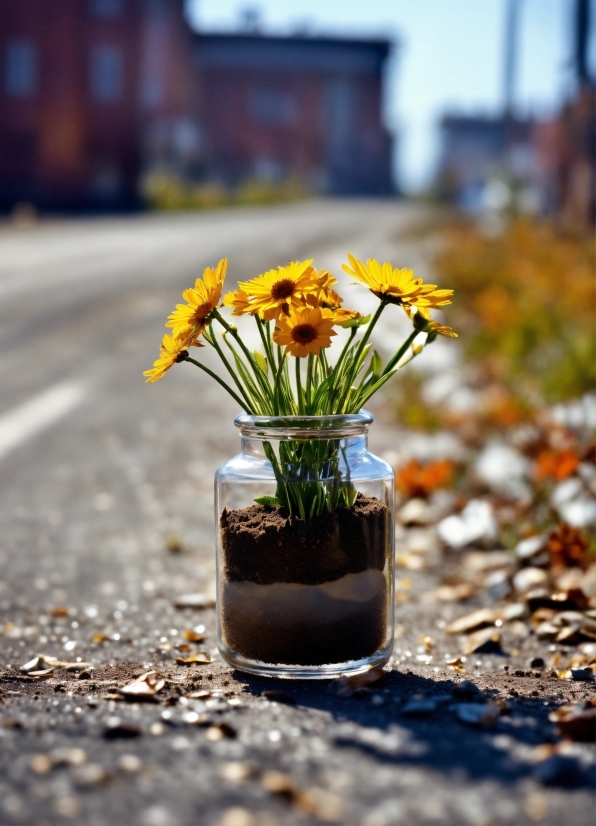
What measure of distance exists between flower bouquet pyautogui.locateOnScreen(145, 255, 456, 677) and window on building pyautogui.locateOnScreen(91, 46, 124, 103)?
1269 inches

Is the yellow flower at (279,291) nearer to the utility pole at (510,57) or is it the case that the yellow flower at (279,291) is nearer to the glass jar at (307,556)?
the glass jar at (307,556)

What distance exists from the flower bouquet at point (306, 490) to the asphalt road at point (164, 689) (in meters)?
0.10

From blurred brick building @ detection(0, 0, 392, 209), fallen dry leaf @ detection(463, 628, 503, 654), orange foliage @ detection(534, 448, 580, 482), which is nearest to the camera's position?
fallen dry leaf @ detection(463, 628, 503, 654)

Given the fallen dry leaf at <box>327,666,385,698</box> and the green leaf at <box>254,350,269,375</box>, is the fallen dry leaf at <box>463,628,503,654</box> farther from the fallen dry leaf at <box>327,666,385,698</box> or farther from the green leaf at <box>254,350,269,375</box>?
the green leaf at <box>254,350,269,375</box>

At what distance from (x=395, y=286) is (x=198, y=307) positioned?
39 cm

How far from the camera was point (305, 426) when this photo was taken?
201 cm

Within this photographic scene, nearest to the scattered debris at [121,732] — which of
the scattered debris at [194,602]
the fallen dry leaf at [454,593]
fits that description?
the scattered debris at [194,602]

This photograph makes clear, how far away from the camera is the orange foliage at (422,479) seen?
13.0 ft

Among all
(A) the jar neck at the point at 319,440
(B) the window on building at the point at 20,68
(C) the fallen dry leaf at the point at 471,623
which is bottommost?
(C) the fallen dry leaf at the point at 471,623

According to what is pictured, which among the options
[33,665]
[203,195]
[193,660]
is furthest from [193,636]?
[203,195]

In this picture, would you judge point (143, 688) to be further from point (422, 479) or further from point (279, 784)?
point (422, 479)

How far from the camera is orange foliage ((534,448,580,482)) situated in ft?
12.0

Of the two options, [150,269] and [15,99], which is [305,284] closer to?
[150,269]

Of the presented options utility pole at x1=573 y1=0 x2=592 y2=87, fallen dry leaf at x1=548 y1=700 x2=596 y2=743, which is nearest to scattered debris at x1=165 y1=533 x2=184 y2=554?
fallen dry leaf at x1=548 y1=700 x2=596 y2=743
